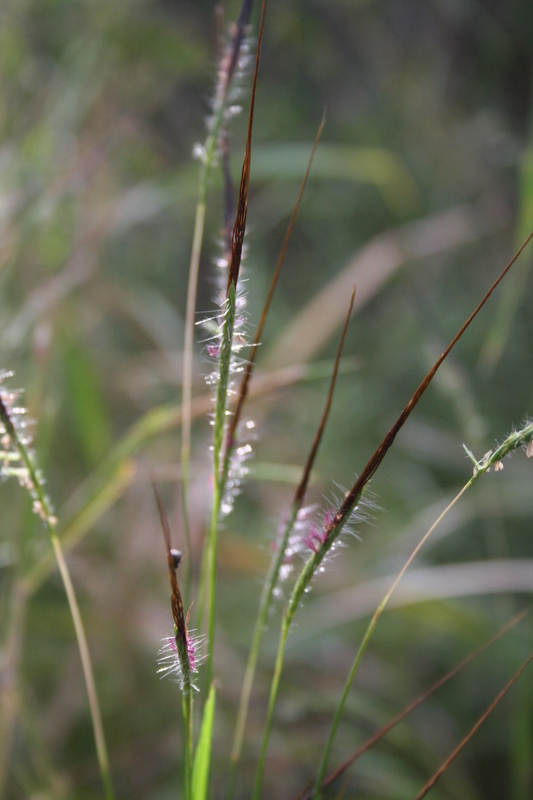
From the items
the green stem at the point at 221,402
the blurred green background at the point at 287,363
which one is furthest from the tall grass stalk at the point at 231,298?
the blurred green background at the point at 287,363

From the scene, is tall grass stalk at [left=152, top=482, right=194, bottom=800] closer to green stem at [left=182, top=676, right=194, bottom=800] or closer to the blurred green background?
green stem at [left=182, top=676, right=194, bottom=800]

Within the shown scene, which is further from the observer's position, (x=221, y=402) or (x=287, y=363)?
(x=287, y=363)

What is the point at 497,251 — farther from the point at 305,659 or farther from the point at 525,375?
the point at 305,659

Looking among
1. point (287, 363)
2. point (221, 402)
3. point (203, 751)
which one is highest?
point (287, 363)

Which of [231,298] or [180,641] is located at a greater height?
[231,298]

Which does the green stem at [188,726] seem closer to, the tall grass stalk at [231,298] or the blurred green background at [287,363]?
the tall grass stalk at [231,298]

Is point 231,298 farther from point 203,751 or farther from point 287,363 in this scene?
point 287,363

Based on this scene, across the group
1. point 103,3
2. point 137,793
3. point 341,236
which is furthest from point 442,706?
point 103,3

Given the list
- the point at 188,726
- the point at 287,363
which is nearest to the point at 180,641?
the point at 188,726
